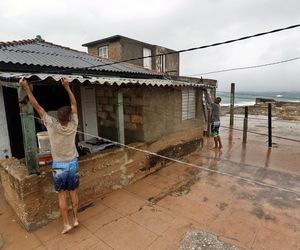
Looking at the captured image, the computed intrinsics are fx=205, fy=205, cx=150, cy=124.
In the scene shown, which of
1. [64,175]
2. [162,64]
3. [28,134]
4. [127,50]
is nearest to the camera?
[64,175]

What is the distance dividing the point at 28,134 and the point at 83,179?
1.36 metres

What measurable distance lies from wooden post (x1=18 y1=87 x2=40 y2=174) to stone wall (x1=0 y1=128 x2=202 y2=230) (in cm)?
18

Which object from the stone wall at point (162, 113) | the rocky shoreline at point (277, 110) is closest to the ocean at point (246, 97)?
the rocky shoreline at point (277, 110)

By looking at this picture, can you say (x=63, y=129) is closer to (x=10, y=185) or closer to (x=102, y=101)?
(x=10, y=185)

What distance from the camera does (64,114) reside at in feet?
10.1

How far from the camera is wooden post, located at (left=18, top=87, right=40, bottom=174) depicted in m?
3.35

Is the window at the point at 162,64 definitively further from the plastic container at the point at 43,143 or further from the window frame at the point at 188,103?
the plastic container at the point at 43,143

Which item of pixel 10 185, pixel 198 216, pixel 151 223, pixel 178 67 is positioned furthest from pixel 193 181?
pixel 178 67

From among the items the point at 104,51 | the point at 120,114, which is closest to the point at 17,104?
the point at 120,114

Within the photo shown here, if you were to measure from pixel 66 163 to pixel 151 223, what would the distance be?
5.80 feet

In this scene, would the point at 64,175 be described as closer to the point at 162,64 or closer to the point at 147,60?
the point at 147,60

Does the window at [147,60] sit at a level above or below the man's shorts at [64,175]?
above

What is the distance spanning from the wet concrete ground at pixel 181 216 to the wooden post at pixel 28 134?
1.09m

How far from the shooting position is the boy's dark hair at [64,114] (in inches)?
120
